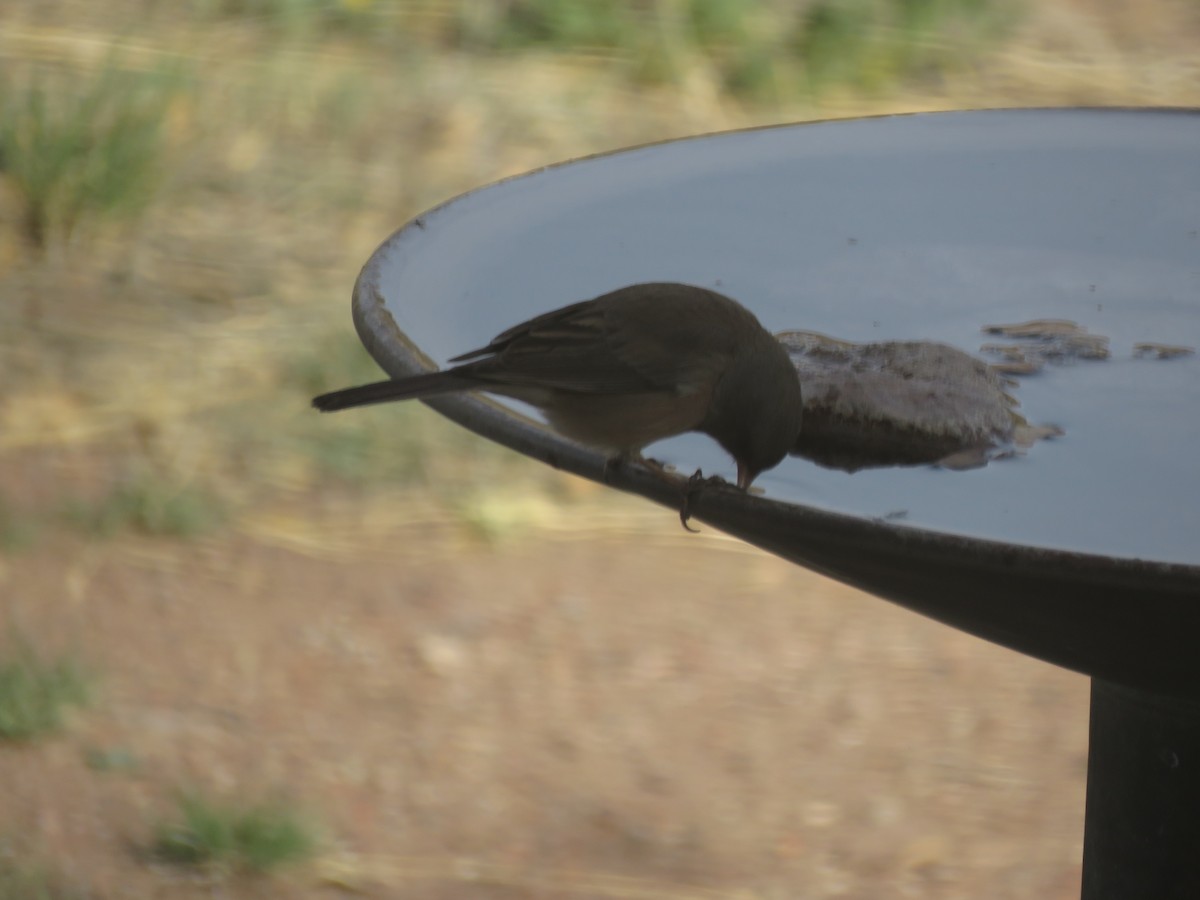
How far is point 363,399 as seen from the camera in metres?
2.07

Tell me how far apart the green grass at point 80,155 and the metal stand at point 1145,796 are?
158 inches

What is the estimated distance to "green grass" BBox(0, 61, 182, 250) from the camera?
5262 mm

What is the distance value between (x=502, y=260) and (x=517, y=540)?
211 centimetres

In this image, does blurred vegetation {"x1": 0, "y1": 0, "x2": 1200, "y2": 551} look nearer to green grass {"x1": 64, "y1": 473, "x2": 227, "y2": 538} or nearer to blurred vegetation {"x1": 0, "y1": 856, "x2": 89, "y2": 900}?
green grass {"x1": 64, "y1": 473, "x2": 227, "y2": 538}

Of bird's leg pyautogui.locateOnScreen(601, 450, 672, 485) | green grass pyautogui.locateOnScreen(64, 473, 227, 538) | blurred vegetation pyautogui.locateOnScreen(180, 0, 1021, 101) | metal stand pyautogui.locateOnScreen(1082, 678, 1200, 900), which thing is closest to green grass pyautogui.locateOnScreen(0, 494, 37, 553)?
green grass pyautogui.locateOnScreen(64, 473, 227, 538)

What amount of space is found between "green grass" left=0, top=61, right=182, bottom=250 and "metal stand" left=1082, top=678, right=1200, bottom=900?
4025 mm

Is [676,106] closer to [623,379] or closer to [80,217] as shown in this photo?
[80,217]

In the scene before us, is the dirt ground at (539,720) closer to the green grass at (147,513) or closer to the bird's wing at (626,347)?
the green grass at (147,513)

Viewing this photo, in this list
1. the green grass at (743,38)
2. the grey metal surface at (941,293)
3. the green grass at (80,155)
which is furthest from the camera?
the green grass at (743,38)

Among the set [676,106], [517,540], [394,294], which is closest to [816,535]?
[394,294]

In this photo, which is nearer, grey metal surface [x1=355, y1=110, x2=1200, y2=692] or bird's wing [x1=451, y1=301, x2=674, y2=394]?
grey metal surface [x1=355, y1=110, x2=1200, y2=692]

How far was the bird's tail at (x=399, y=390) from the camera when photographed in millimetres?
2047

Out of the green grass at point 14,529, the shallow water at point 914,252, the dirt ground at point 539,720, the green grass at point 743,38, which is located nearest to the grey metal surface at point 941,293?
the shallow water at point 914,252

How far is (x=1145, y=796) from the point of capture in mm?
2129
